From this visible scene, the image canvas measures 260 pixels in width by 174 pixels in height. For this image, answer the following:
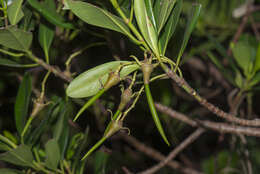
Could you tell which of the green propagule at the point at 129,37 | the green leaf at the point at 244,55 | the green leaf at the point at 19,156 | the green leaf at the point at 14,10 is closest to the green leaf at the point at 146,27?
the green propagule at the point at 129,37

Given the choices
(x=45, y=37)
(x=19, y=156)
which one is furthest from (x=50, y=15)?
(x=19, y=156)

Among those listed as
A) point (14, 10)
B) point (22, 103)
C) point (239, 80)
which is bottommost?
point (239, 80)

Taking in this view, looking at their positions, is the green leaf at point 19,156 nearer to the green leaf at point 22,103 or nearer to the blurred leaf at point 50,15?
the green leaf at point 22,103

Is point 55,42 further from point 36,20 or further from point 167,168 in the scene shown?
point 167,168

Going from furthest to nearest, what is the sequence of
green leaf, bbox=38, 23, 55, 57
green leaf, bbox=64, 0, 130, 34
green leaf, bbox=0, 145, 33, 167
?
green leaf, bbox=38, 23, 55, 57
green leaf, bbox=0, 145, 33, 167
green leaf, bbox=64, 0, 130, 34

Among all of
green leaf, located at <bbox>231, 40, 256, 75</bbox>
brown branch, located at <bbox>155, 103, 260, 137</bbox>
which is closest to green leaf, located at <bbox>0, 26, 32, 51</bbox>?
brown branch, located at <bbox>155, 103, 260, 137</bbox>

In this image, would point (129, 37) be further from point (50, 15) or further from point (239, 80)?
point (239, 80)

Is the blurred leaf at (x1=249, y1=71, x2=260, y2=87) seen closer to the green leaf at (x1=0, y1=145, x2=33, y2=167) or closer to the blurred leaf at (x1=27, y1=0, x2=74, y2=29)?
the blurred leaf at (x1=27, y1=0, x2=74, y2=29)
